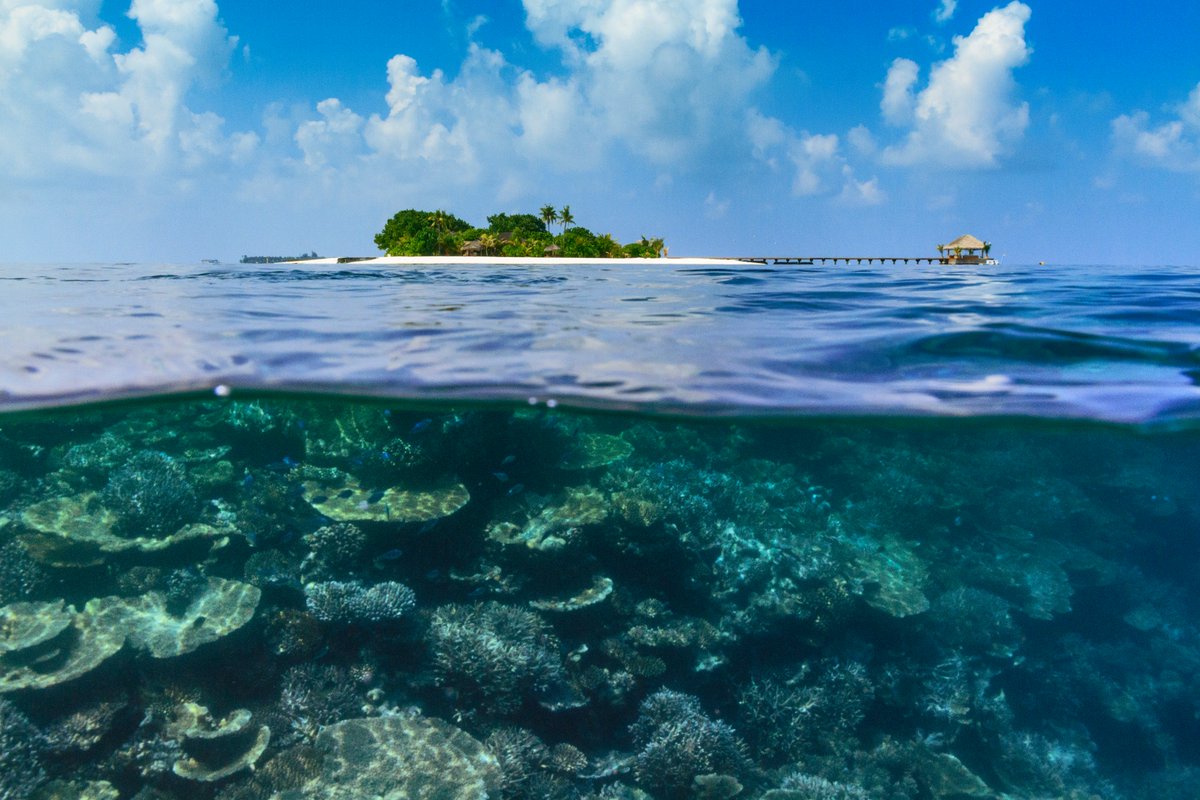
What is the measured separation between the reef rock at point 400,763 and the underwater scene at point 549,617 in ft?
0.09

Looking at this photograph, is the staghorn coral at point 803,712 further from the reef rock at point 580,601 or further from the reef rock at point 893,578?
the reef rock at point 580,601

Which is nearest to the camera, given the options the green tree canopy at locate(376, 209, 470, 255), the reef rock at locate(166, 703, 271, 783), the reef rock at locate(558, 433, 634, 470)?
the reef rock at locate(166, 703, 271, 783)

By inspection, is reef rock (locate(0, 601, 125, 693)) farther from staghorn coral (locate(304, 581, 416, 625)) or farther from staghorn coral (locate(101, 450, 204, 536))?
staghorn coral (locate(304, 581, 416, 625))

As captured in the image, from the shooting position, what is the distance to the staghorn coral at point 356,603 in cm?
733

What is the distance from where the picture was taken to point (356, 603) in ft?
24.1

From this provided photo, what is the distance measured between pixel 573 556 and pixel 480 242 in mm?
51446

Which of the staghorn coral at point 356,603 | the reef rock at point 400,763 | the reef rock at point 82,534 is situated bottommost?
the reef rock at point 400,763

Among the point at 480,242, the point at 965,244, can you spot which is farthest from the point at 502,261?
the point at 965,244

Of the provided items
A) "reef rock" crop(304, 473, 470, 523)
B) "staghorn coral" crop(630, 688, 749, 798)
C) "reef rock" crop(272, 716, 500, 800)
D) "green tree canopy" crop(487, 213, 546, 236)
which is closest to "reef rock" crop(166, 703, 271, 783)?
"reef rock" crop(272, 716, 500, 800)

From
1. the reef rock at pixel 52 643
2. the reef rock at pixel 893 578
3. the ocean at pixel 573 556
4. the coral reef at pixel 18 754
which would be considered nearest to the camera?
the coral reef at pixel 18 754

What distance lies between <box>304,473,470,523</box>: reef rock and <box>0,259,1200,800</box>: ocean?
0.05 m

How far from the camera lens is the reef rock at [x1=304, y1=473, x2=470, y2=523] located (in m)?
8.13

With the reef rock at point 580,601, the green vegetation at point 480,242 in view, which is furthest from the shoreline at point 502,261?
the reef rock at point 580,601

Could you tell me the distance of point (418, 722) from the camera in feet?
20.5
